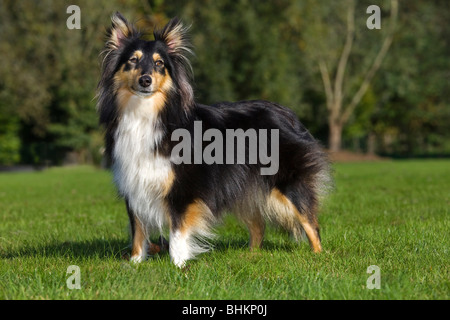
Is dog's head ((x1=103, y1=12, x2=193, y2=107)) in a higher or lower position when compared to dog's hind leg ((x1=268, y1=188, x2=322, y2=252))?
higher

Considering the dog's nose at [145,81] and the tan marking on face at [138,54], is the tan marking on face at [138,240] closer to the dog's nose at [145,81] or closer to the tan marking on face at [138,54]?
the dog's nose at [145,81]

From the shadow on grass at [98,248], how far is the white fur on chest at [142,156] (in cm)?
84

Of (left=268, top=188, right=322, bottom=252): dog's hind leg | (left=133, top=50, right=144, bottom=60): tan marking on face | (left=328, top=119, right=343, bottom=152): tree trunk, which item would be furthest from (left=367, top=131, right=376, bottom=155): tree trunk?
(left=133, top=50, right=144, bottom=60): tan marking on face

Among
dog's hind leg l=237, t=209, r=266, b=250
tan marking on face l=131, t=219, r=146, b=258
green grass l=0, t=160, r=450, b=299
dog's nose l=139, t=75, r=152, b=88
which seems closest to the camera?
green grass l=0, t=160, r=450, b=299

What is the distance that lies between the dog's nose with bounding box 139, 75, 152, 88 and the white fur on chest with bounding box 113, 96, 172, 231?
164 mm

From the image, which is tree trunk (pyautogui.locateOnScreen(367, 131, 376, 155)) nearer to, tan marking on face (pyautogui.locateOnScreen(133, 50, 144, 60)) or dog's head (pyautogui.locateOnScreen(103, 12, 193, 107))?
dog's head (pyautogui.locateOnScreen(103, 12, 193, 107))

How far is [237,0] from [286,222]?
27.2 meters

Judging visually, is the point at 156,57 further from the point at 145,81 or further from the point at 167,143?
the point at 167,143

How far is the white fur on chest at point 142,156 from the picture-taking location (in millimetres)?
5055

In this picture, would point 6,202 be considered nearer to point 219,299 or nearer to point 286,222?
point 286,222

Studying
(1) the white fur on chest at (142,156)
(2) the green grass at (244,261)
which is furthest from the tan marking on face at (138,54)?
(2) the green grass at (244,261)

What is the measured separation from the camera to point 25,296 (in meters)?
4.07

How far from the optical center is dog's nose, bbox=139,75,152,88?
4930 millimetres
